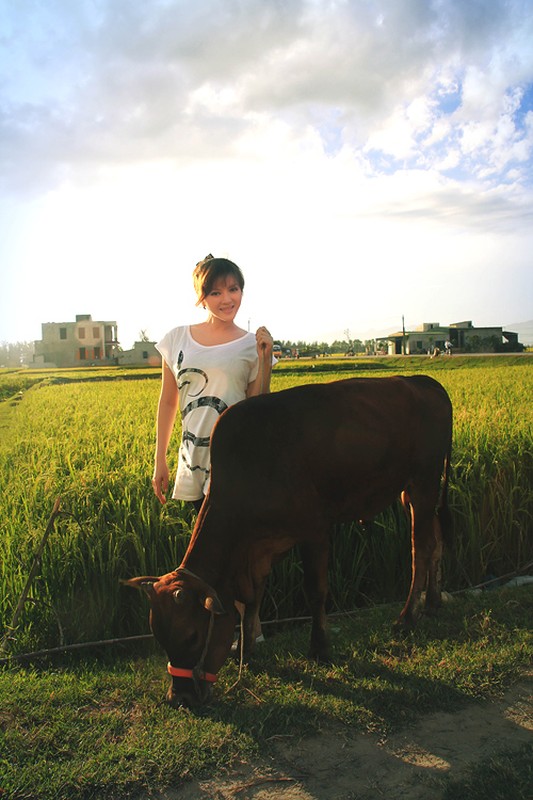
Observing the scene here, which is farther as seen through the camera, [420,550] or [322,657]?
[420,550]

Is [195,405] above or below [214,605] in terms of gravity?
above

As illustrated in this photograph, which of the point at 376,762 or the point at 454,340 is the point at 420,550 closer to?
the point at 376,762

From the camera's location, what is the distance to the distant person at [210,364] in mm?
3301

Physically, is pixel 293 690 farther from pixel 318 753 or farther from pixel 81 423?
pixel 81 423

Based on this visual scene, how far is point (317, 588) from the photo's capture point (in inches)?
128

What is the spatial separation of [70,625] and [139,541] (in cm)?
62

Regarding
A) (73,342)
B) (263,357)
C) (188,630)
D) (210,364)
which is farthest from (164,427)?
(73,342)

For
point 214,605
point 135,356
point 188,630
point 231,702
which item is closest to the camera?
point 214,605

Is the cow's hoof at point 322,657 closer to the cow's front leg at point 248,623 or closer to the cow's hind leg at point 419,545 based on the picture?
the cow's front leg at point 248,623

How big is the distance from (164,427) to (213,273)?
91 centimetres

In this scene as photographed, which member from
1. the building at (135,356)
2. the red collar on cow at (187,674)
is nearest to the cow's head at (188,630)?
the red collar on cow at (187,674)

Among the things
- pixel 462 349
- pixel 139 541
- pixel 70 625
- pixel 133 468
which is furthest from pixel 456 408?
pixel 462 349

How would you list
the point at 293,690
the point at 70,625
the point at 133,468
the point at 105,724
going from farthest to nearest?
1. the point at 133,468
2. the point at 70,625
3. the point at 293,690
4. the point at 105,724

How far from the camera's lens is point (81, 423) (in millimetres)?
9070
